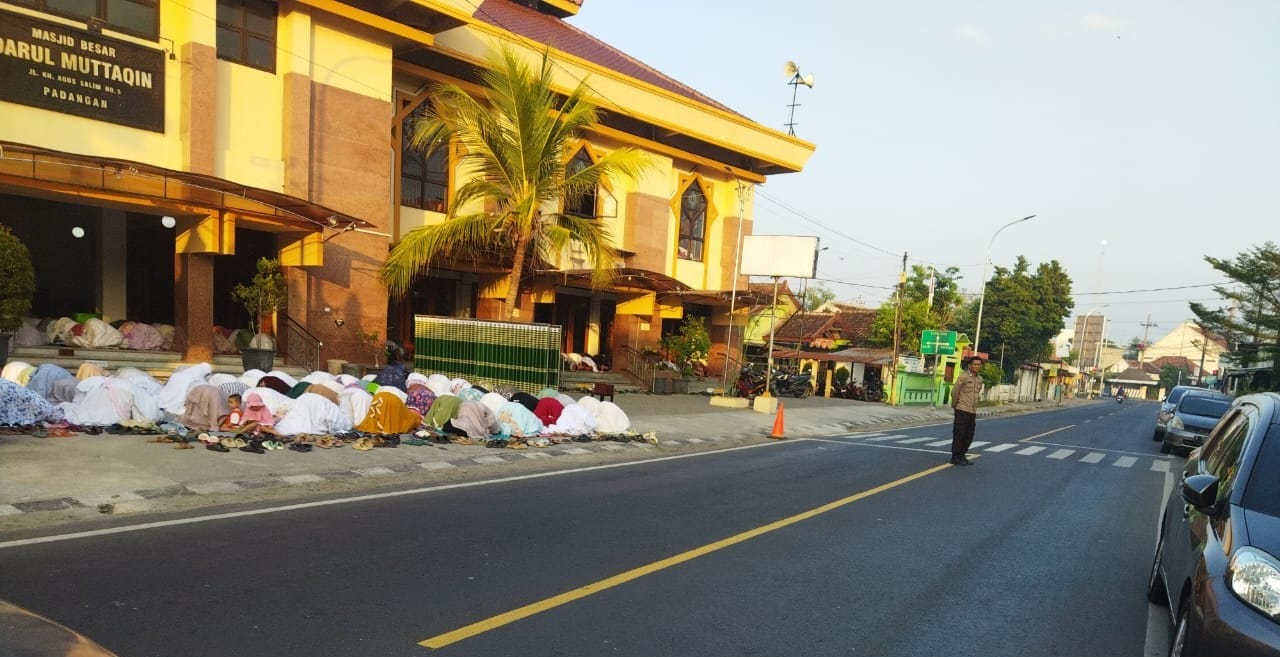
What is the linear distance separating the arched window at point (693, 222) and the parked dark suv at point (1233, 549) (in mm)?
23882

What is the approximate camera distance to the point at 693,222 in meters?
28.9

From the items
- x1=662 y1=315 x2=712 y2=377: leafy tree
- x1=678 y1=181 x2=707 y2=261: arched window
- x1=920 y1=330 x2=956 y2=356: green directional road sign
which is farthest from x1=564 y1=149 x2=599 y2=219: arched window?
x1=920 y1=330 x2=956 y2=356: green directional road sign

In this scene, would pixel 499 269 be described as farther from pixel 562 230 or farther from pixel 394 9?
pixel 394 9

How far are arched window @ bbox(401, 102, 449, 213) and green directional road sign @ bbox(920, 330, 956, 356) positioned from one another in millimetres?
23838

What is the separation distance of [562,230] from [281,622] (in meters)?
12.9

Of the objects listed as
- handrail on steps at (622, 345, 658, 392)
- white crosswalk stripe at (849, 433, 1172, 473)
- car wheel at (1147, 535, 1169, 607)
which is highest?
car wheel at (1147, 535, 1169, 607)

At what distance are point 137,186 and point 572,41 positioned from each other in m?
Result: 17.1

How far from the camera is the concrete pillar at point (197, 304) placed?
14828 mm

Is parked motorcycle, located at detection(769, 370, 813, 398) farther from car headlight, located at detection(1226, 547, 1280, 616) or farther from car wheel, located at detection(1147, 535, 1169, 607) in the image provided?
car headlight, located at detection(1226, 547, 1280, 616)

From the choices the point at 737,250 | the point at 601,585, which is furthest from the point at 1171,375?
the point at 601,585

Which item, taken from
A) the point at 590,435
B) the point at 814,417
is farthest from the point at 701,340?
the point at 590,435

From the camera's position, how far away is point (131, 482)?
744 cm

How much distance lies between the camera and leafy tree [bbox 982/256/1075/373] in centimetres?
5269

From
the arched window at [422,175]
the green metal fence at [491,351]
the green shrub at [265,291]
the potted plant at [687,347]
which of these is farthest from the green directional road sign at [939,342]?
the green shrub at [265,291]
